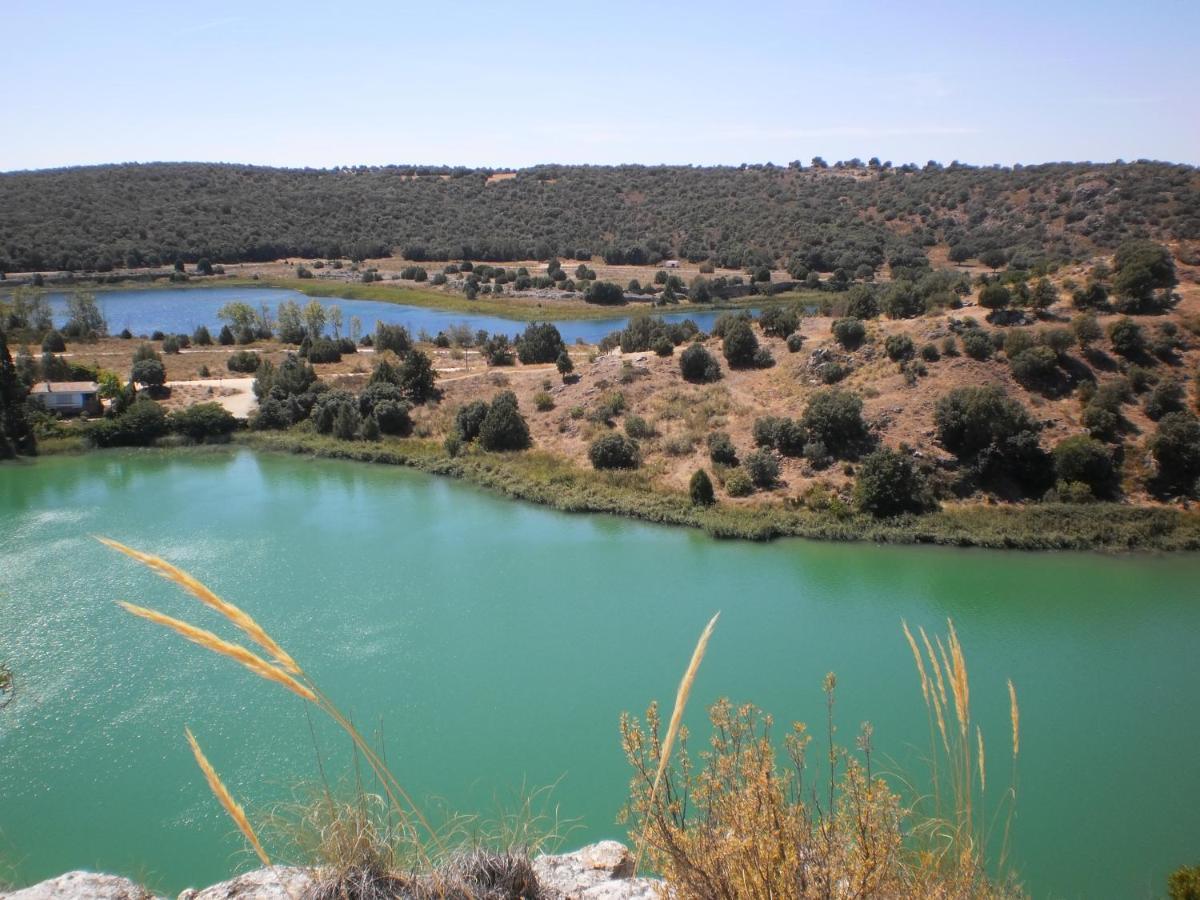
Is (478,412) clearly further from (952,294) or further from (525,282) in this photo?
(525,282)

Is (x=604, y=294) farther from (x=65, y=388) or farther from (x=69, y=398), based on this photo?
(x=69, y=398)

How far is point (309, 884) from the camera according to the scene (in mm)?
4973

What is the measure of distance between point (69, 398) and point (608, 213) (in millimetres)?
59547

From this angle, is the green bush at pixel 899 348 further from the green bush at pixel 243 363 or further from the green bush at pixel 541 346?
the green bush at pixel 243 363

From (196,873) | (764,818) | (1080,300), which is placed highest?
(1080,300)

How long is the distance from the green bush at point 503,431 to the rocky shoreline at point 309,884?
21398mm

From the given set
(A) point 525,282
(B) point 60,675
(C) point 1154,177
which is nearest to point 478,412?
(B) point 60,675

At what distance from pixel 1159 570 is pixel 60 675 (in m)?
24.3

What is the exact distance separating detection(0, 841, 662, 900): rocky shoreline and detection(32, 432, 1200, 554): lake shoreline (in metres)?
15.2

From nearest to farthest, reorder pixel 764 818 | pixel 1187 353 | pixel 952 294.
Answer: pixel 764 818 < pixel 1187 353 < pixel 952 294

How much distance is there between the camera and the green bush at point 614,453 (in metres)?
26.5

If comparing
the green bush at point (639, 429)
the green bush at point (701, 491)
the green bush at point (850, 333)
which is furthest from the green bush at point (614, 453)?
the green bush at point (850, 333)

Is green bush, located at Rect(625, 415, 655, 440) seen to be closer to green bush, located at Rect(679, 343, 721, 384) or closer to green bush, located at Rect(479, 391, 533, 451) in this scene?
green bush, located at Rect(479, 391, 533, 451)

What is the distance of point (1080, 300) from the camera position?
28484 mm
